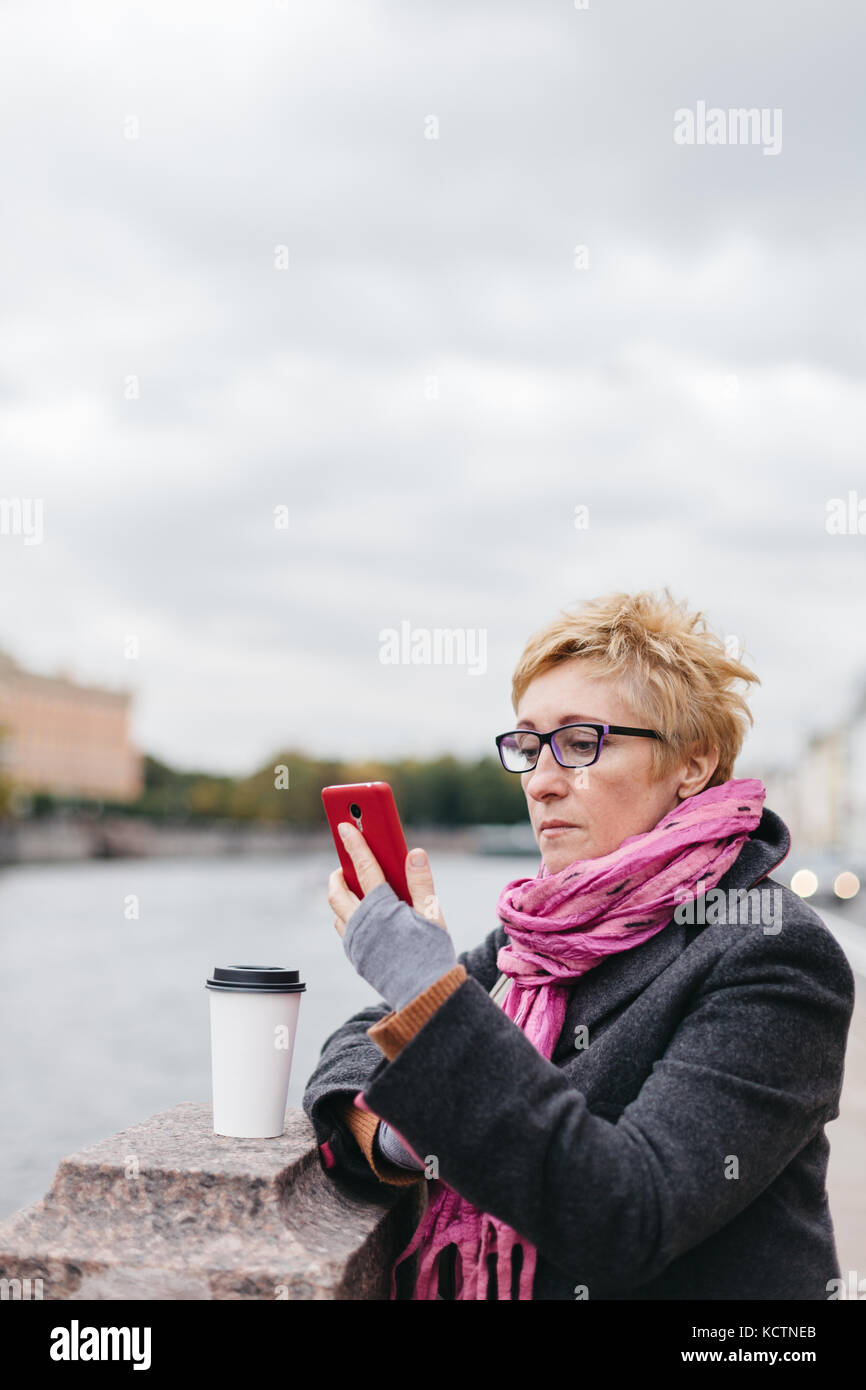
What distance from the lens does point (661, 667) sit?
216 cm

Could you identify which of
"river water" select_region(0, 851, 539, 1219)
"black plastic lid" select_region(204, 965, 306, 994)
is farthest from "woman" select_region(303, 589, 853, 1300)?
"river water" select_region(0, 851, 539, 1219)

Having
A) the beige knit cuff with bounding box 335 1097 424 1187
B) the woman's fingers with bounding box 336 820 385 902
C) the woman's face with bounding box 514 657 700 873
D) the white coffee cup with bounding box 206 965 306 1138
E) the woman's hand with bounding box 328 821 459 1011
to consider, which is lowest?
the beige knit cuff with bounding box 335 1097 424 1187

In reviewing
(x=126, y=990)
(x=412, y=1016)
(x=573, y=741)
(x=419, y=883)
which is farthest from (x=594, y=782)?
(x=126, y=990)

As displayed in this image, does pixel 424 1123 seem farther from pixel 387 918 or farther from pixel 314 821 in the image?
pixel 314 821

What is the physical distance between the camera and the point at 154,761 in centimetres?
11862

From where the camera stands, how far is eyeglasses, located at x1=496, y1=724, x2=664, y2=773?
83.8 inches

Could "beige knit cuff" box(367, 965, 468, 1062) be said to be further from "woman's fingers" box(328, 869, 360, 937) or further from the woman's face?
the woman's face

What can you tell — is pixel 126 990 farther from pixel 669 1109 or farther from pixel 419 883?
pixel 669 1109

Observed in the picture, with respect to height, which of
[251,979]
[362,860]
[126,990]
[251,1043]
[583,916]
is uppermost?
[362,860]

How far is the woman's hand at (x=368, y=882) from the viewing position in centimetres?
192

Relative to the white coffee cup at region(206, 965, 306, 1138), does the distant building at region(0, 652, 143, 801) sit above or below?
below

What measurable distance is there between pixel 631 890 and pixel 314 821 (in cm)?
11824

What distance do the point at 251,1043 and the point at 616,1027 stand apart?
2.00 feet

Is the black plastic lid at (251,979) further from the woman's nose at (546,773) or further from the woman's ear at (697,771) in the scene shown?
the woman's ear at (697,771)
